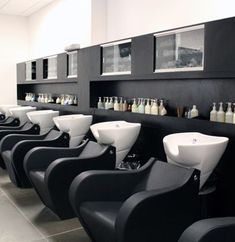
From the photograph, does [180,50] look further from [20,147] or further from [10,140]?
[10,140]

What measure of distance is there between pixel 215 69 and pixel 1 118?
4283 mm

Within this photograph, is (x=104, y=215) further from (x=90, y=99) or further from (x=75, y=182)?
(x=90, y=99)

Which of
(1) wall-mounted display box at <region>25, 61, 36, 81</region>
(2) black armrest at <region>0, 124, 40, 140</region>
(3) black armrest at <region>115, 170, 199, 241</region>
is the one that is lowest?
(3) black armrest at <region>115, 170, 199, 241</region>

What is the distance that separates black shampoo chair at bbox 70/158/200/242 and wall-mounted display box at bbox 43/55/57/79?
284cm

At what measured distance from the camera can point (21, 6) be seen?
5.85 m

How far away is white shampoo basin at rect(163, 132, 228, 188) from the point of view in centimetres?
212

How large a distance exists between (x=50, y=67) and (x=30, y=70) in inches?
32.0

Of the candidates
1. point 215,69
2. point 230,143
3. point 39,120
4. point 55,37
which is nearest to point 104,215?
point 230,143

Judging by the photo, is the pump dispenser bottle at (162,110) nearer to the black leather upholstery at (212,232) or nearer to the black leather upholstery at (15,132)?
the black leather upholstery at (15,132)

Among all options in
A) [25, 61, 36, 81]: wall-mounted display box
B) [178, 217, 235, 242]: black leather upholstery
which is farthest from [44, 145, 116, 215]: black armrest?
[25, 61, 36, 81]: wall-mounted display box

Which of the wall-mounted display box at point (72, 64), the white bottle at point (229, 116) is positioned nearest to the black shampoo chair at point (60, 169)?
the white bottle at point (229, 116)

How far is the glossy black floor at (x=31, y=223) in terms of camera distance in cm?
253

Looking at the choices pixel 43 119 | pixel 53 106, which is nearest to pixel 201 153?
pixel 43 119

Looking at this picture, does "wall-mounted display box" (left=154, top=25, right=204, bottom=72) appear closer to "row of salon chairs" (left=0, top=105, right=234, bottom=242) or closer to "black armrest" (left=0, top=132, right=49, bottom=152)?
"row of salon chairs" (left=0, top=105, right=234, bottom=242)
